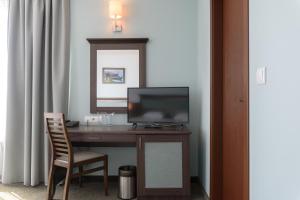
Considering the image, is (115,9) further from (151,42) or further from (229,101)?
(229,101)

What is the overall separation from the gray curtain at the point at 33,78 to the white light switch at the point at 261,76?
2573 mm

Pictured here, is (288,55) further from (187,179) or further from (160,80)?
(160,80)

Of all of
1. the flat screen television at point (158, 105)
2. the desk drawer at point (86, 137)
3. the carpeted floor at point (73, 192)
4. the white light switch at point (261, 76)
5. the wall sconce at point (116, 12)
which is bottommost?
the carpeted floor at point (73, 192)

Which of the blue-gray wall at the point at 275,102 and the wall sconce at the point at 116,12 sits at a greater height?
the wall sconce at the point at 116,12

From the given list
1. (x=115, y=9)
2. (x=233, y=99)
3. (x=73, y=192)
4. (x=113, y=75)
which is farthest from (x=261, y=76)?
(x=73, y=192)

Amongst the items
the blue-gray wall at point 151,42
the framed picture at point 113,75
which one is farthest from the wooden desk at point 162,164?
the framed picture at point 113,75

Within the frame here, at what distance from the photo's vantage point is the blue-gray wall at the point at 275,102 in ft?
3.95

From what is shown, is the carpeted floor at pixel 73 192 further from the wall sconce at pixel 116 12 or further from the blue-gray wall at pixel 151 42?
the wall sconce at pixel 116 12

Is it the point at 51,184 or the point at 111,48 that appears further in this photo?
the point at 111,48

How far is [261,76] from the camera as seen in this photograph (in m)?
1.54

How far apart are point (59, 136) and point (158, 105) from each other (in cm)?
119

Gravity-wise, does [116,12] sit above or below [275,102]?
above

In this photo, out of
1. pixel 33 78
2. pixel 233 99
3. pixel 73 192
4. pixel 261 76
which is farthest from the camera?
pixel 33 78

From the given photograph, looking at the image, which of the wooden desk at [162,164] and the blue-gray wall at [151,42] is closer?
the wooden desk at [162,164]
